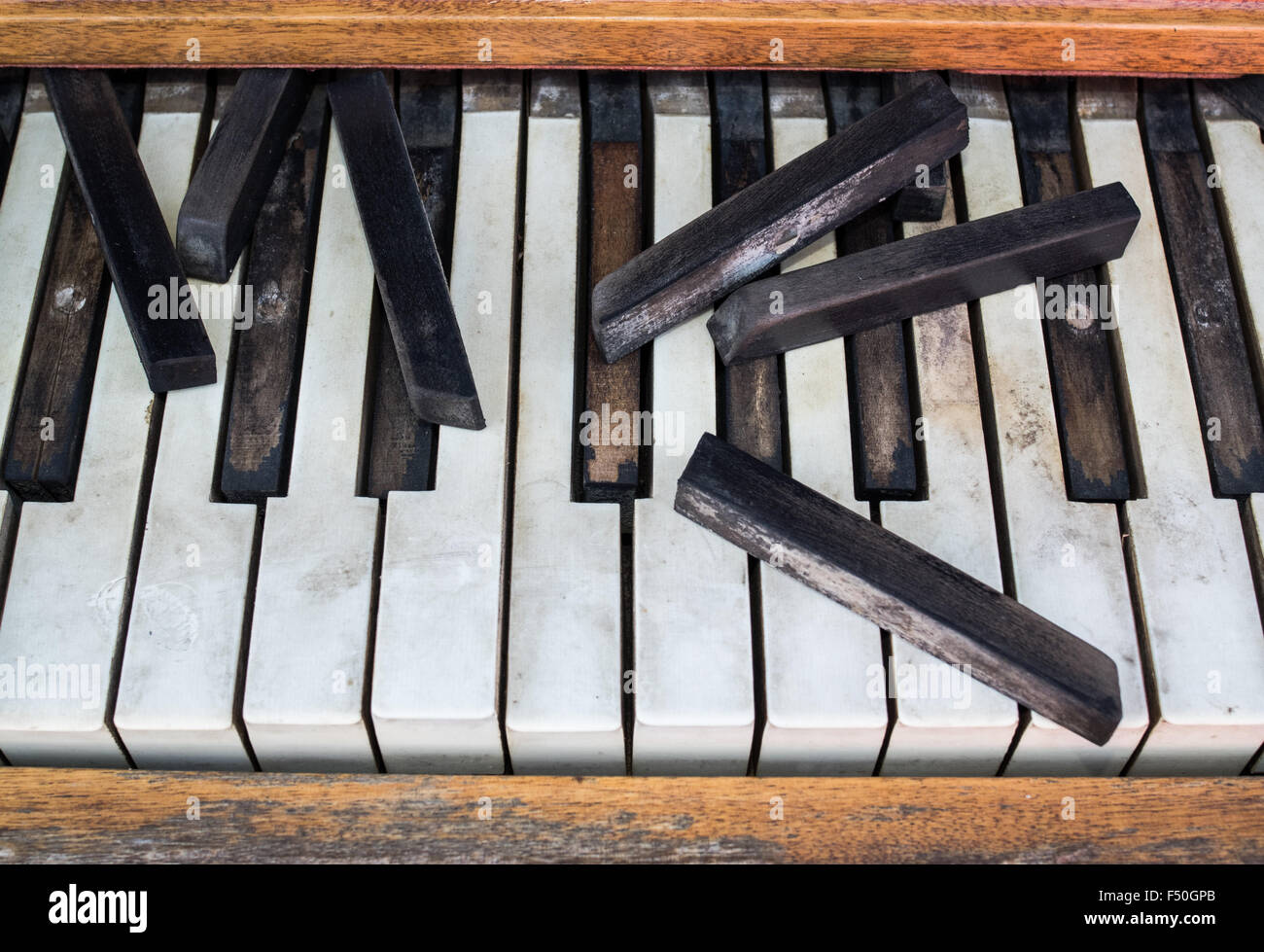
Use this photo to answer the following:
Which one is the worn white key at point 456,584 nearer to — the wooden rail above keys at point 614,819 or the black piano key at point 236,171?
the wooden rail above keys at point 614,819

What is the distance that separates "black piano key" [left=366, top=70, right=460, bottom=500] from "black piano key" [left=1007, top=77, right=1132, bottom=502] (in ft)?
3.89

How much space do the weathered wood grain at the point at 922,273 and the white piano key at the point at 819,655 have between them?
0.13 metres

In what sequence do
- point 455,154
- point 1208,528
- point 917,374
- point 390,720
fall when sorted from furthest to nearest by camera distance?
point 455,154, point 917,374, point 1208,528, point 390,720

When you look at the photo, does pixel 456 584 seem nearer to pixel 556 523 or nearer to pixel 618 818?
pixel 556 523

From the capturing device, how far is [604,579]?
211 centimetres

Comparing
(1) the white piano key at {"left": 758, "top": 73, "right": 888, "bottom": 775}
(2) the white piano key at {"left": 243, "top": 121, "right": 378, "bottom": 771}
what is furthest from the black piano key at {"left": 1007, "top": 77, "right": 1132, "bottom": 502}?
(2) the white piano key at {"left": 243, "top": 121, "right": 378, "bottom": 771}

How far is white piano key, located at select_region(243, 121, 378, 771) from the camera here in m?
2.03

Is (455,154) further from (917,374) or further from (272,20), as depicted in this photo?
(917,374)

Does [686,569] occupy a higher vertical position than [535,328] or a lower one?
lower

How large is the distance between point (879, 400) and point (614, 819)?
913mm

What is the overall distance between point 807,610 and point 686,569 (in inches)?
8.6

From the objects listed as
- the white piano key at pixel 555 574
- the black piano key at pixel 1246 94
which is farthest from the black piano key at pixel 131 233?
the black piano key at pixel 1246 94

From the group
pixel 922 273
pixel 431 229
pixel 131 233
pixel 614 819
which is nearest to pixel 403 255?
pixel 431 229

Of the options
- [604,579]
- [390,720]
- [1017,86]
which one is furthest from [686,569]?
[1017,86]
